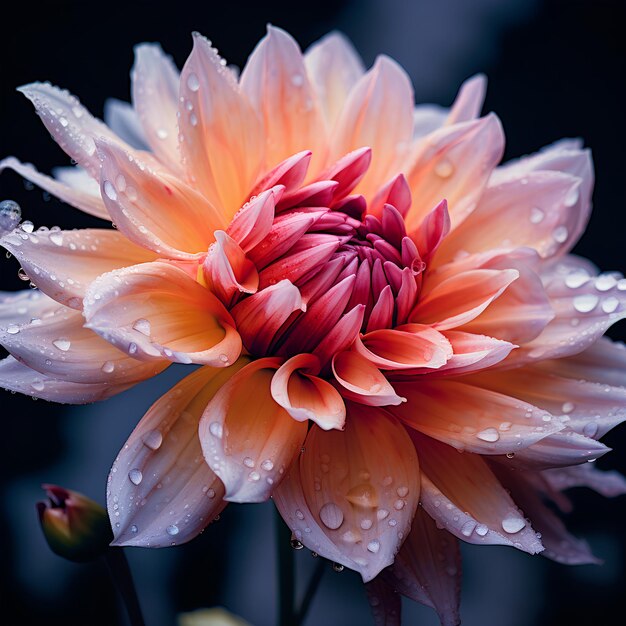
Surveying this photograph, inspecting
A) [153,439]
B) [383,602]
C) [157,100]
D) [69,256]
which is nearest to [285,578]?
[383,602]

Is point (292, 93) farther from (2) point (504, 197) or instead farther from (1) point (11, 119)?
(1) point (11, 119)

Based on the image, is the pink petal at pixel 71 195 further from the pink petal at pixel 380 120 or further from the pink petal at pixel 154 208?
the pink petal at pixel 380 120

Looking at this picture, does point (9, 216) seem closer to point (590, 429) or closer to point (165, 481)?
point (165, 481)

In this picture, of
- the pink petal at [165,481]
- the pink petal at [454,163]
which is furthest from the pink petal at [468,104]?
the pink petal at [165,481]

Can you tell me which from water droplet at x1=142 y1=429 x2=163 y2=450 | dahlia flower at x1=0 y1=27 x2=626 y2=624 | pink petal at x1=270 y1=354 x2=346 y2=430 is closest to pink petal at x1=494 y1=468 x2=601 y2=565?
dahlia flower at x1=0 y1=27 x2=626 y2=624

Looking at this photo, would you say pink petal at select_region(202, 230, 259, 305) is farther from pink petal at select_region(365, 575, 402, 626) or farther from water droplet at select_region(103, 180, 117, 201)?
pink petal at select_region(365, 575, 402, 626)
